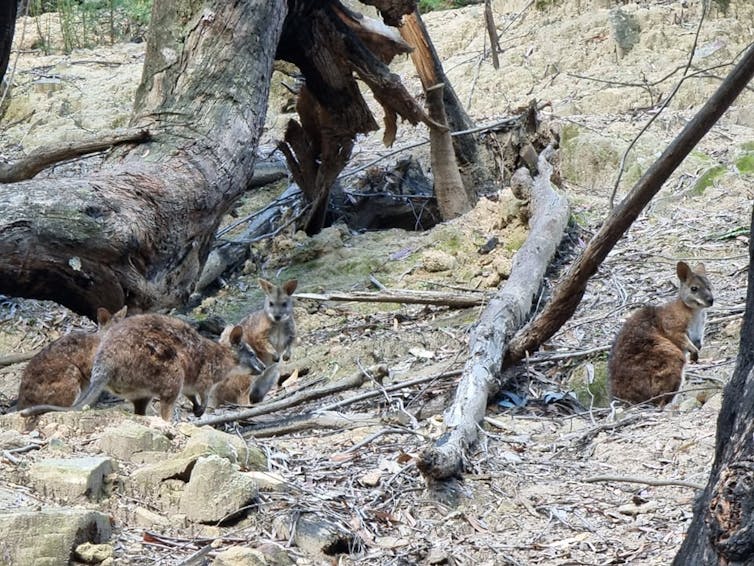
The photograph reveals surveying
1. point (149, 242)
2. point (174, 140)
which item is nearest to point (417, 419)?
point (149, 242)

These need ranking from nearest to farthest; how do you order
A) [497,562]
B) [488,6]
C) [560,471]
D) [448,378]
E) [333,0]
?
[497,562]
[560,471]
[448,378]
[333,0]
[488,6]

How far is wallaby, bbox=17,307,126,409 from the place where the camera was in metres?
7.27

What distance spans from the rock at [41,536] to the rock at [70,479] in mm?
529

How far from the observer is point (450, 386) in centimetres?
802

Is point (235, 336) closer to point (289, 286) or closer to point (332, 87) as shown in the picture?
point (289, 286)

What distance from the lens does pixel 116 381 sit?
708cm

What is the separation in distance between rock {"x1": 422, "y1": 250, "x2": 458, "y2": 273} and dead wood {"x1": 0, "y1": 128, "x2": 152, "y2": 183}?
12.4 feet

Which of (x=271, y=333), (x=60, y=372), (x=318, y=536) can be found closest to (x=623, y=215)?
(x=318, y=536)

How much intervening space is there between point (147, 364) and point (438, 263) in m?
5.30

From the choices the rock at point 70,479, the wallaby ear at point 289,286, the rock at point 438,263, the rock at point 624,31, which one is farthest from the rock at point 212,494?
the rock at point 624,31

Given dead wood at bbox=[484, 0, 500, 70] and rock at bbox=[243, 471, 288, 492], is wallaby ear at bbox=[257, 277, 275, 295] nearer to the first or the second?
rock at bbox=[243, 471, 288, 492]

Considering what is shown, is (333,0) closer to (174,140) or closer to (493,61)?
(174,140)

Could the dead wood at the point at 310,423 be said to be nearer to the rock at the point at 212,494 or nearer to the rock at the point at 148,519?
the rock at the point at 212,494

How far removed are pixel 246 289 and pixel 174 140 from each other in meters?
3.59
